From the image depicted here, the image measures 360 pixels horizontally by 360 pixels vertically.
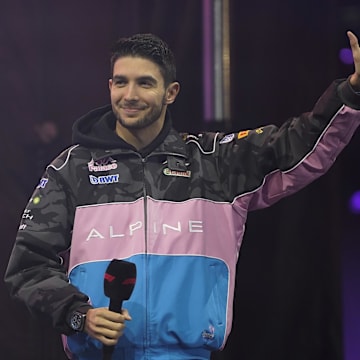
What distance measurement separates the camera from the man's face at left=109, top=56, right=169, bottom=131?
66.7 inches

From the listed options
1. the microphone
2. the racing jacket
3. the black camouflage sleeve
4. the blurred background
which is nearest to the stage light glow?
the blurred background

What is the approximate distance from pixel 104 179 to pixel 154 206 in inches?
5.2

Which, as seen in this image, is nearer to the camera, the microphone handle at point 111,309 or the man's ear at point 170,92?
the microphone handle at point 111,309

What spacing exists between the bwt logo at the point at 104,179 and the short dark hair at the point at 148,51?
0.25 meters

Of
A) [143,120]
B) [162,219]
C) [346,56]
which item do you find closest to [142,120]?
[143,120]

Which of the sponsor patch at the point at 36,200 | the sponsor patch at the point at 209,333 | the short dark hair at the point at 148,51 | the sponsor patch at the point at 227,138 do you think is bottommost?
the sponsor patch at the point at 209,333

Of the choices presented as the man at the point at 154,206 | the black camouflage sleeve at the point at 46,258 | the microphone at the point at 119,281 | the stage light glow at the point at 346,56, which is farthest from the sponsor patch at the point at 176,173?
the stage light glow at the point at 346,56

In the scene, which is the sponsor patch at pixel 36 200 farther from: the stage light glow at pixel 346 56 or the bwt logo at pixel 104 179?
the stage light glow at pixel 346 56

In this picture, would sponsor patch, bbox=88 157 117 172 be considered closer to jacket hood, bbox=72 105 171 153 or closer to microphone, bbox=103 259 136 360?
jacket hood, bbox=72 105 171 153

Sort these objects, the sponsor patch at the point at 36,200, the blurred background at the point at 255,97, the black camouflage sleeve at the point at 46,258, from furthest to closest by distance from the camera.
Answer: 1. the blurred background at the point at 255,97
2. the sponsor patch at the point at 36,200
3. the black camouflage sleeve at the point at 46,258

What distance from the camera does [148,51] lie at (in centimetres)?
172

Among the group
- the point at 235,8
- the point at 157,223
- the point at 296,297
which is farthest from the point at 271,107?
the point at 157,223

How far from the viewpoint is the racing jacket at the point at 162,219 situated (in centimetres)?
158

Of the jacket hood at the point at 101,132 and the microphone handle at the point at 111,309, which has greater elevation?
the jacket hood at the point at 101,132
